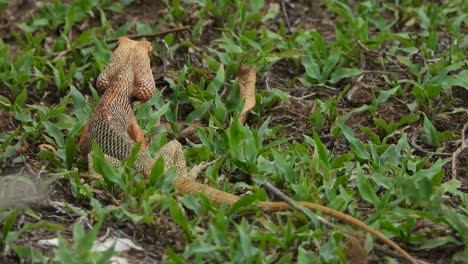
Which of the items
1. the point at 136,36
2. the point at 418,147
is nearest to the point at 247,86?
the point at 136,36

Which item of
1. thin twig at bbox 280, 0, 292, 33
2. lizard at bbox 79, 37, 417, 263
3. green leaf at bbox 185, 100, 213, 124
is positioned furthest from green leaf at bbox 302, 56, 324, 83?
lizard at bbox 79, 37, 417, 263

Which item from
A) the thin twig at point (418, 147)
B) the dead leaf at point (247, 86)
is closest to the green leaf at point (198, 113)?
the dead leaf at point (247, 86)

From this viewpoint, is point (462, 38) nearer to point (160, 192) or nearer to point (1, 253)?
point (160, 192)

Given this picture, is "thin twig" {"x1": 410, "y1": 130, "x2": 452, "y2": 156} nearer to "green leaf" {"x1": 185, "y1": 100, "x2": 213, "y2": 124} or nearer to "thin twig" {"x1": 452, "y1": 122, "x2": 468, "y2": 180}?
"thin twig" {"x1": 452, "y1": 122, "x2": 468, "y2": 180}

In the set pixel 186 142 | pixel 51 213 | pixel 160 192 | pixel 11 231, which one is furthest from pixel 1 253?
pixel 186 142

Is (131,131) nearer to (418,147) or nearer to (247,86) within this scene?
(247,86)
